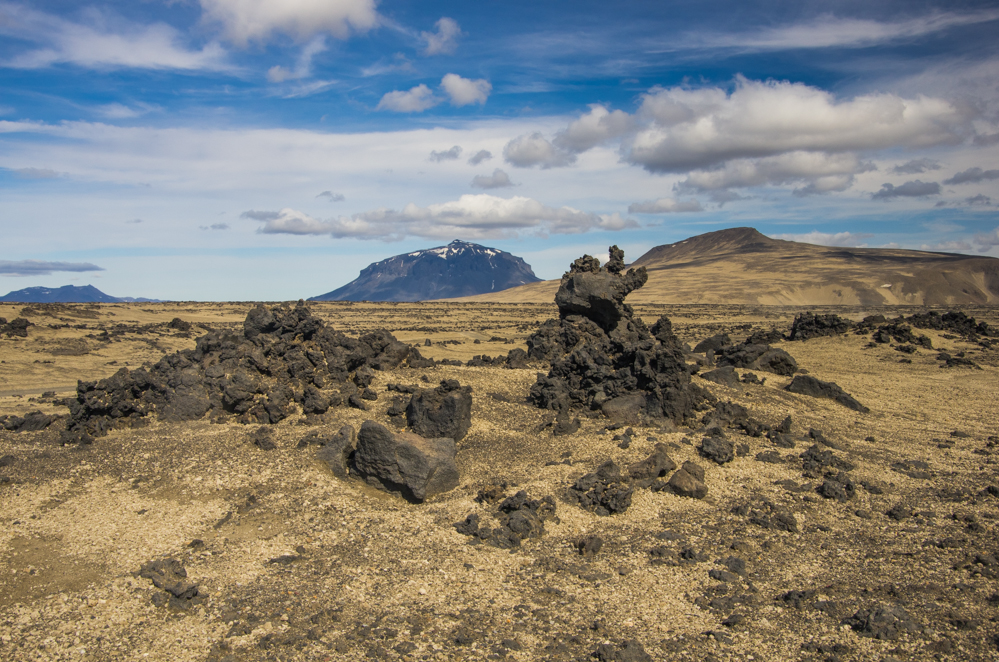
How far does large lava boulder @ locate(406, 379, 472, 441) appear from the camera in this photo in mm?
14461

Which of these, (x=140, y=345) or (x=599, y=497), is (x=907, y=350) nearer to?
(x=599, y=497)

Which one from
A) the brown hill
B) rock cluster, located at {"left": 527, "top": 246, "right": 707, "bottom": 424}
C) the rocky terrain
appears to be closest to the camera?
the rocky terrain

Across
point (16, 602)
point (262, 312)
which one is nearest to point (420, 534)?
point (16, 602)

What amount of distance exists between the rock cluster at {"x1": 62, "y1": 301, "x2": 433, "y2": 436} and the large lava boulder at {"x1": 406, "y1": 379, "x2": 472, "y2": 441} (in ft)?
8.43

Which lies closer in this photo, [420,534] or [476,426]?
[420,534]

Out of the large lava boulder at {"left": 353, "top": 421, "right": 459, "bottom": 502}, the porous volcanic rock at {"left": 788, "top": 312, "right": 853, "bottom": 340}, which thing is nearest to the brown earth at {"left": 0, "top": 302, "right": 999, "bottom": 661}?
the large lava boulder at {"left": 353, "top": 421, "right": 459, "bottom": 502}

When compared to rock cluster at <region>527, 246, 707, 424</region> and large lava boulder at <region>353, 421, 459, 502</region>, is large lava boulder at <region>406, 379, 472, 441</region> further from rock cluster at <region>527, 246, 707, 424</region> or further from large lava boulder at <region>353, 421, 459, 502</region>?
rock cluster at <region>527, 246, 707, 424</region>

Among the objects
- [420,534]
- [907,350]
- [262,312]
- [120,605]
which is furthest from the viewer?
[907,350]

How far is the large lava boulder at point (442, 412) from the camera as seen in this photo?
14.5 meters

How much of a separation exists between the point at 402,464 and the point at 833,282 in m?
136

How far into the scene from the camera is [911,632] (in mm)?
8164

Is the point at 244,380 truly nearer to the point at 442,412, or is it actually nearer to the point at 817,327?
the point at 442,412

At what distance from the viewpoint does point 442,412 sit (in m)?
14.5

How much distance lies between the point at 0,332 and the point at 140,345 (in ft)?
24.3
